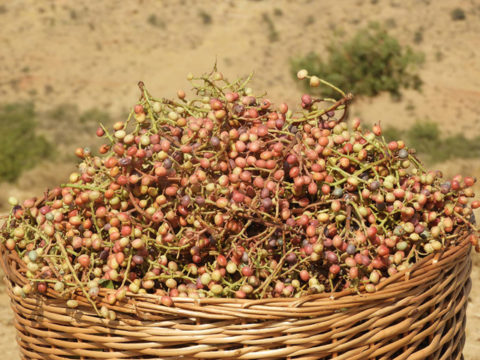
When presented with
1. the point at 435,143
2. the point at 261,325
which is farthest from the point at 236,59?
the point at 261,325

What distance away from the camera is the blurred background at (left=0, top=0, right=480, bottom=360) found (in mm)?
12688

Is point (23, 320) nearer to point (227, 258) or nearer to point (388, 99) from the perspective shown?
point (227, 258)

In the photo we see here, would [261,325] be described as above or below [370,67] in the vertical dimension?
below

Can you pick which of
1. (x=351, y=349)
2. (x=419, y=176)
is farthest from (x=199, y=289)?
(x=419, y=176)

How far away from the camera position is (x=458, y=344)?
204 centimetres

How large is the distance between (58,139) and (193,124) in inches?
521

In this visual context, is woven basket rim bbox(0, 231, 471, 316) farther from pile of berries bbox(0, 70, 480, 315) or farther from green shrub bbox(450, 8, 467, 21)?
green shrub bbox(450, 8, 467, 21)

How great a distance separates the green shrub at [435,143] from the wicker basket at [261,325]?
1204 centimetres

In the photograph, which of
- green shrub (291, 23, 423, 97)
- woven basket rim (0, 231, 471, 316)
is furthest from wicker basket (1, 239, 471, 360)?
green shrub (291, 23, 423, 97)

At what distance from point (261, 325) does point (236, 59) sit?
821 inches

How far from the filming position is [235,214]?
1616 millimetres

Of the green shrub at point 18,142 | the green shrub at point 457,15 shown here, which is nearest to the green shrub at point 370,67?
the green shrub at point 18,142

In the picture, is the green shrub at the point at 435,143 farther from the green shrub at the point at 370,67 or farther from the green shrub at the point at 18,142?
the green shrub at the point at 18,142

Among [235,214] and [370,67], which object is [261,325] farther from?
[370,67]
